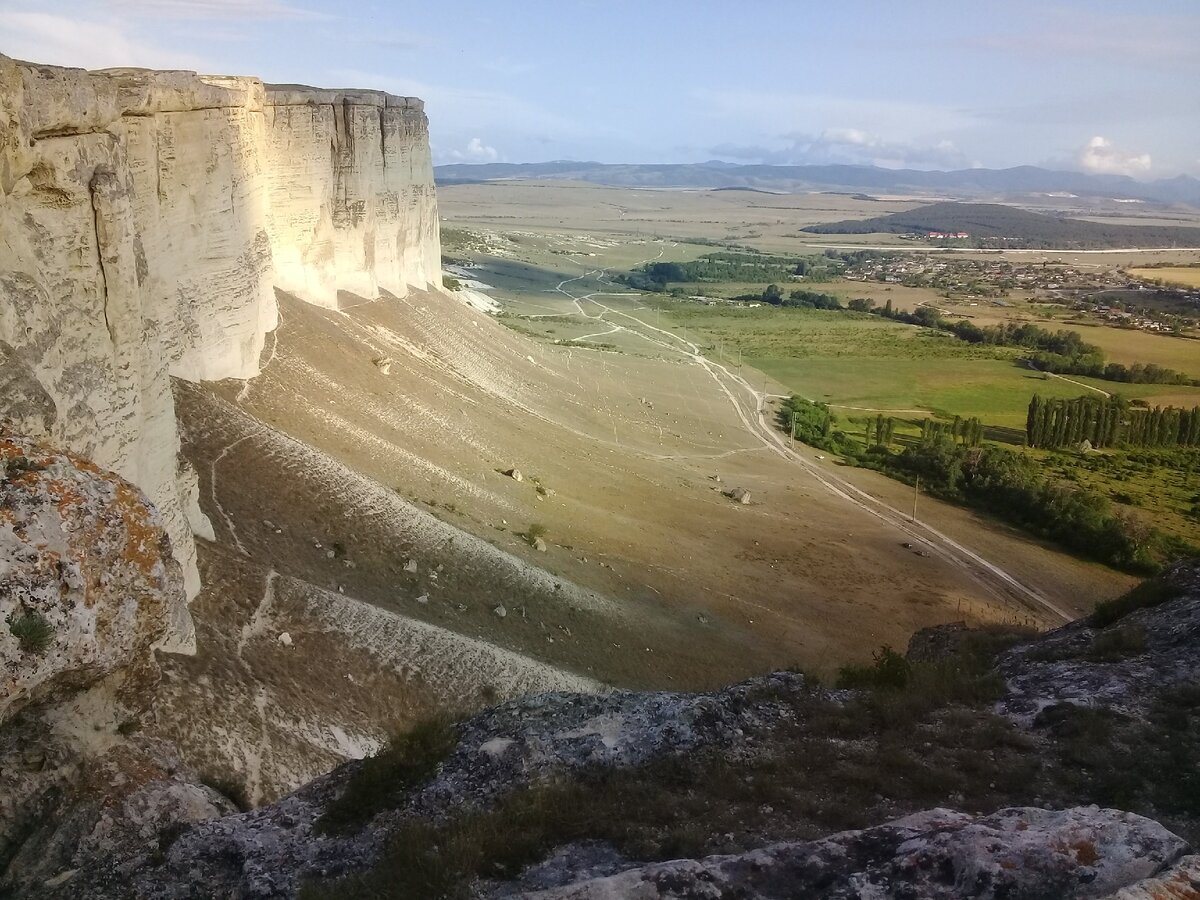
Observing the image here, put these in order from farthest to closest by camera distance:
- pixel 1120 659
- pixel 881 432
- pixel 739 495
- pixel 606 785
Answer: pixel 881 432, pixel 739 495, pixel 1120 659, pixel 606 785

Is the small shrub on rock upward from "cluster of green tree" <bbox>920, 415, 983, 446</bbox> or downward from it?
upward

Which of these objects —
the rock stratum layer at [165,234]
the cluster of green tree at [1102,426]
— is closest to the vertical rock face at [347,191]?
the rock stratum layer at [165,234]

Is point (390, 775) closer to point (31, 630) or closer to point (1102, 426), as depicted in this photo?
point (31, 630)

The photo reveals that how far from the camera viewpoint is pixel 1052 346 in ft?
264

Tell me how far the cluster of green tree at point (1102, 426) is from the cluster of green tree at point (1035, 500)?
4.53 m

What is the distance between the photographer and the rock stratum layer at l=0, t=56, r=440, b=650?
9711 millimetres

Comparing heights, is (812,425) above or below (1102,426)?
below

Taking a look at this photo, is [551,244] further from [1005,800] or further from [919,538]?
[1005,800]

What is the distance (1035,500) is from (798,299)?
7723 cm

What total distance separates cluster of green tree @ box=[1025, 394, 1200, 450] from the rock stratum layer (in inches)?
1499

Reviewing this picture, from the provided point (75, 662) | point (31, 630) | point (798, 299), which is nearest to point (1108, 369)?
point (798, 299)

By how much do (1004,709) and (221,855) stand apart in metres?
7.32

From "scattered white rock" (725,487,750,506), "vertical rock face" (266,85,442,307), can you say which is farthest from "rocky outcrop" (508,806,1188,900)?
"vertical rock face" (266,85,442,307)

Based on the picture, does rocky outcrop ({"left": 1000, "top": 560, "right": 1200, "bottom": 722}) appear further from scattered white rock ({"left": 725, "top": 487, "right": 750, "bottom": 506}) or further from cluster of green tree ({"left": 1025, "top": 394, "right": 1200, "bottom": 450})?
cluster of green tree ({"left": 1025, "top": 394, "right": 1200, "bottom": 450})
